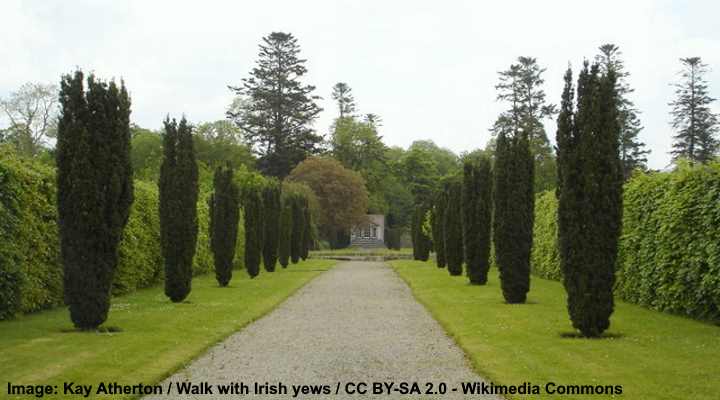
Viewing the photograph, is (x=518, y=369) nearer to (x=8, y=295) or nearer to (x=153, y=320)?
(x=153, y=320)

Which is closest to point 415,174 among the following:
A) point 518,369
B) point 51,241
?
point 51,241

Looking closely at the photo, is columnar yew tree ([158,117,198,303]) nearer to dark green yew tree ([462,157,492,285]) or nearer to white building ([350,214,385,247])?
dark green yew tree ([462,157,492,285])

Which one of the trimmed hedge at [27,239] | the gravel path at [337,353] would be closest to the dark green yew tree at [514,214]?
the gravel path at [337,353]

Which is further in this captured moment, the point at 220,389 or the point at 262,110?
the point at 262,110

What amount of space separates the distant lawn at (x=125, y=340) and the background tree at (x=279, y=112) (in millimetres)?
53555

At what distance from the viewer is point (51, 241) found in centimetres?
1500

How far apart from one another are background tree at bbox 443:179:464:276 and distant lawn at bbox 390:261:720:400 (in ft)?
37.7

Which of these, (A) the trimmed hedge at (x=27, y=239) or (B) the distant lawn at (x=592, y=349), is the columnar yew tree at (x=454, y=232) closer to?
(B) the distant lawn at (x=592, y=349)

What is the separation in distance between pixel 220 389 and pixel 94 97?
21.5 ft

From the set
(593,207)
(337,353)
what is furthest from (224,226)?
(593,207)

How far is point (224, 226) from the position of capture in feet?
76.2

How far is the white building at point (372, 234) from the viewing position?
8475 centimetres

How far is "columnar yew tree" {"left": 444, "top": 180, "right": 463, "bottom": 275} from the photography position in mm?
28188

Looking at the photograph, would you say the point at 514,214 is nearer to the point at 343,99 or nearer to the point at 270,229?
the point at 270,229
